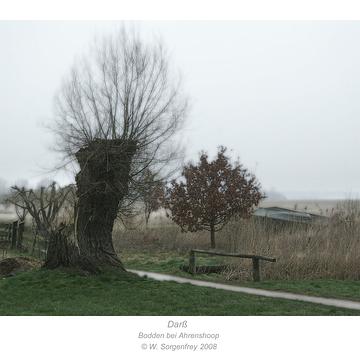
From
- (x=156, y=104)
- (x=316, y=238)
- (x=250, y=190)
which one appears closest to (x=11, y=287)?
(x=156, y=104)

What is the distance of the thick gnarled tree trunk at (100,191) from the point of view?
39.6 feet

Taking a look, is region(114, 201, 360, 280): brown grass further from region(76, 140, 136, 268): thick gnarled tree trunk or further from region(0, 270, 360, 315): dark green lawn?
region(76, 140, 136, 268): thick gnarled tree trunk

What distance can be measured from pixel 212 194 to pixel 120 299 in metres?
11.9

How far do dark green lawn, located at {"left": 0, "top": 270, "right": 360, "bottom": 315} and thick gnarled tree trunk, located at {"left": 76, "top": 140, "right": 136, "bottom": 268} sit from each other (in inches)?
33.2

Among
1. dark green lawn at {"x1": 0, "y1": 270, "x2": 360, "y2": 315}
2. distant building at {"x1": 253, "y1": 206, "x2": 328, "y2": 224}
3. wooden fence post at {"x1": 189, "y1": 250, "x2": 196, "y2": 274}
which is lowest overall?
dark green lawn at {"x1": 0, "y1": 270, "x2": 360, "y2": 315}

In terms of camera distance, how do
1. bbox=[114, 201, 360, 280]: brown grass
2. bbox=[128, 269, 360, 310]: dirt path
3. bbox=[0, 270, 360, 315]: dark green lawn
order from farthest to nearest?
bbox=[114, 201, 360, 280]: brown grass, bbox=[128, 269, 360, 310]: dirt path, bbox=[0, 270, 360, 315]: dark green lawn

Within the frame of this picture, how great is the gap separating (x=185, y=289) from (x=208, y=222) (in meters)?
11.1

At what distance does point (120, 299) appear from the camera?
384 inches

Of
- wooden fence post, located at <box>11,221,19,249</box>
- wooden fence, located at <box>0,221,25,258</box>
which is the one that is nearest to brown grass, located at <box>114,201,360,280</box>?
wooden fence, located at <box>0,221,25,258</box>

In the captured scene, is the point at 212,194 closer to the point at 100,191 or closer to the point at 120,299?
the point at 100,191

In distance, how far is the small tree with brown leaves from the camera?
70.0ft

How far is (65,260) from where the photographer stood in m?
12.4

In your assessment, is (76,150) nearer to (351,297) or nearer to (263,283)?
(263,283)

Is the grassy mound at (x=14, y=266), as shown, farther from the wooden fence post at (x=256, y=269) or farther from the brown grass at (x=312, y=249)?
the wooden fence post at (x=256, y=269)
